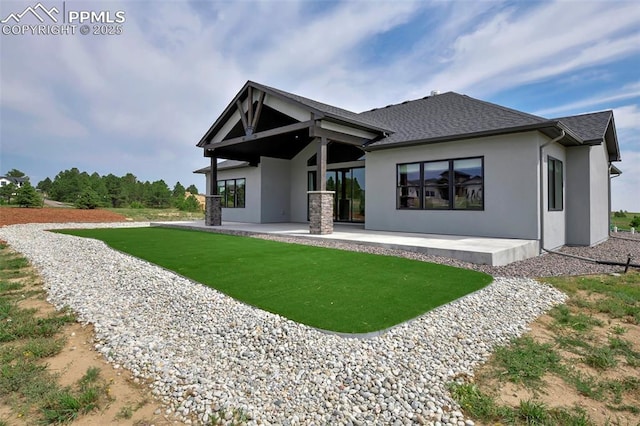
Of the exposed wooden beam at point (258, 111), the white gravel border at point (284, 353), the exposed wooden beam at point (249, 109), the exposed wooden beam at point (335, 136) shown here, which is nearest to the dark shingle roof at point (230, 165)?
the exposed wooden beam at point (249, 109)

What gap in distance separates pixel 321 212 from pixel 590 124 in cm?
924

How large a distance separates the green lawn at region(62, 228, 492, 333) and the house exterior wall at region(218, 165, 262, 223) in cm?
780

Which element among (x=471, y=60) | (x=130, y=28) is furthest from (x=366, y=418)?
(x=471, y=60)

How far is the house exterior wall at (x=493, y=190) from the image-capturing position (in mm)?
A: 8344

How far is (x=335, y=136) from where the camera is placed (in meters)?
10.3

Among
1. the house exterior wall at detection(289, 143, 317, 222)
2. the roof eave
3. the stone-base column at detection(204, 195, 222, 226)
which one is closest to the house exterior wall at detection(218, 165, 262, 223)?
the house exterior wall at detection(289, 143, 317, 222)

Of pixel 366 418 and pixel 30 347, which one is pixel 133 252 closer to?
pixel 30 347

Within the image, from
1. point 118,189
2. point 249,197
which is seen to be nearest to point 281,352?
point 249,197

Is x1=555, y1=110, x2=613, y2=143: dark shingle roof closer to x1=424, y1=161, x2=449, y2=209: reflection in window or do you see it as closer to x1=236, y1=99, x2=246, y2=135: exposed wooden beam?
x1=424, y1=161, x2=449, y2=209: reflection in window

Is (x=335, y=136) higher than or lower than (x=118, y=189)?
lower

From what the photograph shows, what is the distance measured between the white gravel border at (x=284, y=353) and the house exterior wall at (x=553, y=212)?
177 inches

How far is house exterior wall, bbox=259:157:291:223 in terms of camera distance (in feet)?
51.8

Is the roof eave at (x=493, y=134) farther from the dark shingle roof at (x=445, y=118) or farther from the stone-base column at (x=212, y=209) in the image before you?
the stone-base column at (x=212, y=209)

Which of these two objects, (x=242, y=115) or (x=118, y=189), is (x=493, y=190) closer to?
(x=242, y=115)
